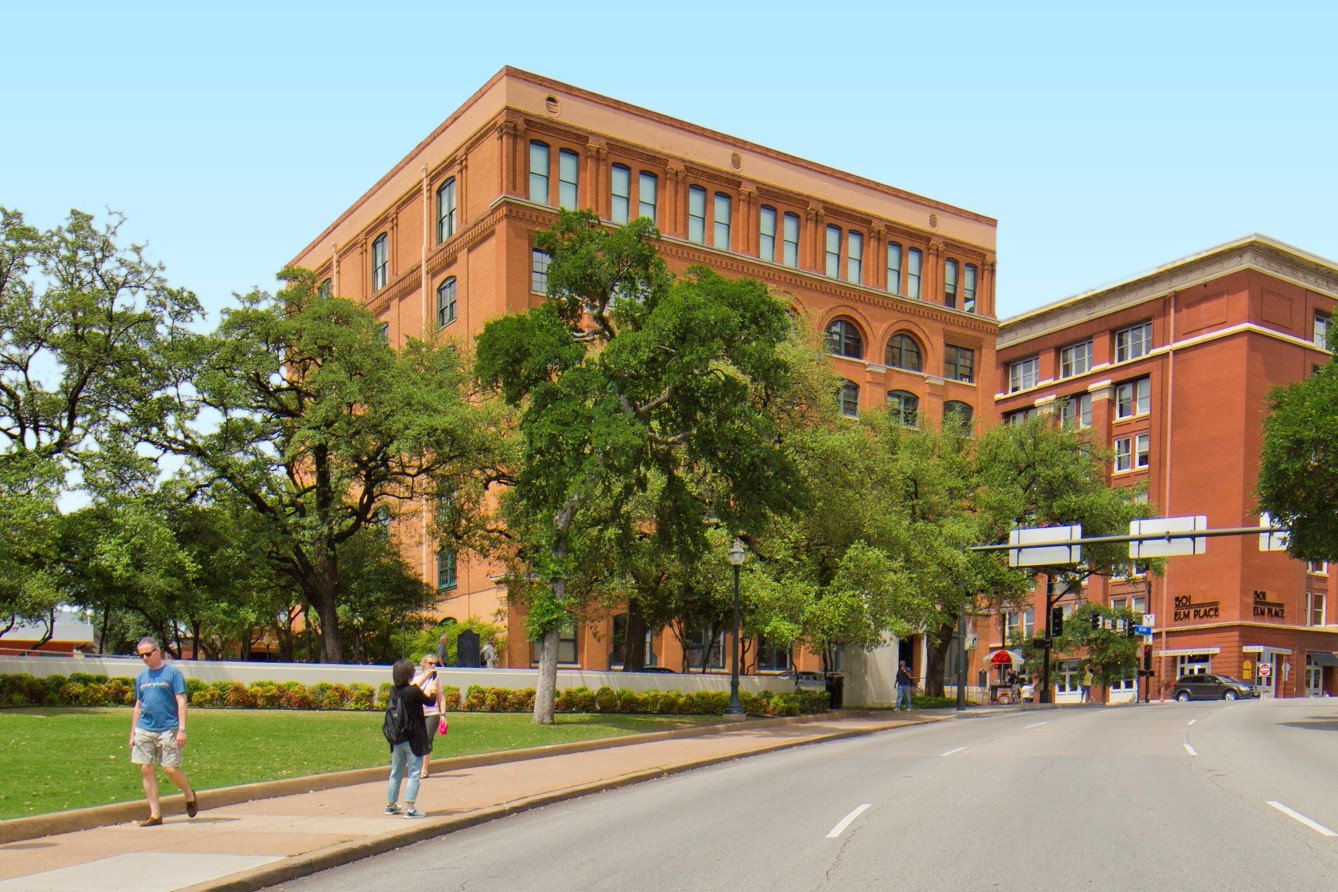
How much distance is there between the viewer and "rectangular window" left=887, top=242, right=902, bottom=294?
65062 mm

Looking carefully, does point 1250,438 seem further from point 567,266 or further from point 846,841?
point 846,841

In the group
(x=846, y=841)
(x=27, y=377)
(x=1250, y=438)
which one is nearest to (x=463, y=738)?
(x=846, y=841)

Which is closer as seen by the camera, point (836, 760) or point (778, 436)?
point (836, 760)

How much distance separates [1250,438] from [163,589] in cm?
6055

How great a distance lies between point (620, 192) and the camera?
56094 millimetres

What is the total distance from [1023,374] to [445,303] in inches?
1956

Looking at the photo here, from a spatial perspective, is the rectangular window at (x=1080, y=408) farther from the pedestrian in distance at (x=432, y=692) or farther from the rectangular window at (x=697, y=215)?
the pedestrian in distance at (x=432, y=692)

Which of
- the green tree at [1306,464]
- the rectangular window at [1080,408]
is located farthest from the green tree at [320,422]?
the rectangular window at [1080,408]

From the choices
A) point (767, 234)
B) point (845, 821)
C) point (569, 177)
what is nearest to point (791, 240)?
point (767, 234)

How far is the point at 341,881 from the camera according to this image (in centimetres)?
1036

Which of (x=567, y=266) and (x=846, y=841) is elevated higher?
(x=567, y=266)

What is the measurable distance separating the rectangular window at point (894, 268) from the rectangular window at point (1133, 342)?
932 inches

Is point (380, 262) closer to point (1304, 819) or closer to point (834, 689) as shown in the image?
point (834, 689)

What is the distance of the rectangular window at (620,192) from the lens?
55812 mm
